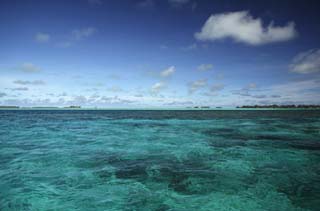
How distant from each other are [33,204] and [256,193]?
25.2ft

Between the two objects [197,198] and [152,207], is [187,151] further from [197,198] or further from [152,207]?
[152,207]

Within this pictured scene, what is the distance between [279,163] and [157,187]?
7488 mm

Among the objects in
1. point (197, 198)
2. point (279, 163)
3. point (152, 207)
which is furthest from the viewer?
point (279, 163)

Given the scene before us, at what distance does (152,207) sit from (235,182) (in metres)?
3.92

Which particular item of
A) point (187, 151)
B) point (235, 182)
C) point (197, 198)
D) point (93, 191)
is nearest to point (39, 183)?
point (93, 191)

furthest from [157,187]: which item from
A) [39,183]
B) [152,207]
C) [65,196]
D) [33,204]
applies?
[39,183]

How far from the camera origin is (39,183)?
311 inches

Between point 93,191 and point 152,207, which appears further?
point 93,191

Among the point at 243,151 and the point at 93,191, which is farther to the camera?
the point at 243,151

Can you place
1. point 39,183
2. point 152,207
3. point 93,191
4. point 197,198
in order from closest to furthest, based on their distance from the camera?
point 152,207 → point 197,198 → point 93,191 → point 39,183

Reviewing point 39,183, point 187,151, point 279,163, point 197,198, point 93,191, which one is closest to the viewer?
point 197,198

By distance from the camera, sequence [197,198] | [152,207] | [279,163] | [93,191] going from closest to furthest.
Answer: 1. [152,207]
2. [197,198]
3. [93,191]
4. [279,163]

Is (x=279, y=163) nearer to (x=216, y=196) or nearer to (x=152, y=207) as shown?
(x=216, y=196)

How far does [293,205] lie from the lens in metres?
6.01
